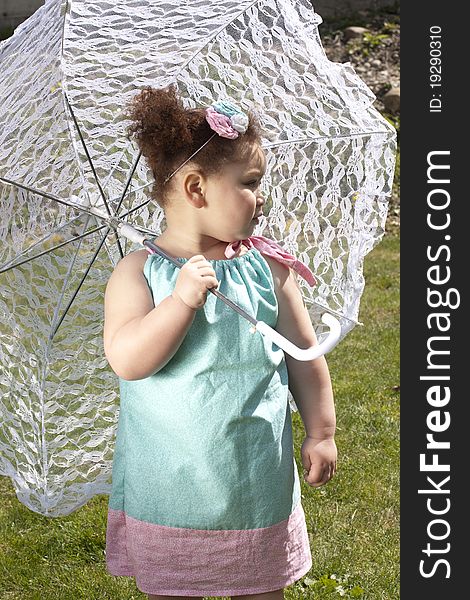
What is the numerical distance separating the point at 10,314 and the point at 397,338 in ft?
9.85

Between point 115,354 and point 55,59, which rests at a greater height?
point 55,59

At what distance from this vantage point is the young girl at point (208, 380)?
2342mm

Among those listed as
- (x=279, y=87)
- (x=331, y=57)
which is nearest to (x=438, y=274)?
(x=279, y=87)

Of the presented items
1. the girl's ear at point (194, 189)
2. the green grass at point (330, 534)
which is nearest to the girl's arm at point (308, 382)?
the girl's ear at point (194, 189)

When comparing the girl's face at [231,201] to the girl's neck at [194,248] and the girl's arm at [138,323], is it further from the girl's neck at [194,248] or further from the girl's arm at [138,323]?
the girl's arm at [138,323]

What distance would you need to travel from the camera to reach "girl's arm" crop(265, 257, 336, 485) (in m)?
2.47

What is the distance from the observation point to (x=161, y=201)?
2.49 metres

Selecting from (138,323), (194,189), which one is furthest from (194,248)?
(138,323)

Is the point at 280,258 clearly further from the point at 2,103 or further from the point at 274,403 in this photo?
the point at 2,103

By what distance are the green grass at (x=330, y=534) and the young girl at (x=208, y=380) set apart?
915 mm

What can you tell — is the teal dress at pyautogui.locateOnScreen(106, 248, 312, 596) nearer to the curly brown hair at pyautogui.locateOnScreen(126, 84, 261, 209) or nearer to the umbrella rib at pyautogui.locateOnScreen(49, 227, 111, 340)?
the curly brown hair at pyautogui.locateOnScreen(126, 84, 261, 209)

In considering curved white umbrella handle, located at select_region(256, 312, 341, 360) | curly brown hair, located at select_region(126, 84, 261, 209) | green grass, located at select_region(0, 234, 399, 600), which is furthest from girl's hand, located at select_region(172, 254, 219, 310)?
green grass, located at select_region(0, 234, 399, 600)

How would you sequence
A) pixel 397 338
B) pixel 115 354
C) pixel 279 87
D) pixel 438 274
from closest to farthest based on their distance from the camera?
pixel 115 354
pixel 279 87
pixel 438 274
pixel 397 338

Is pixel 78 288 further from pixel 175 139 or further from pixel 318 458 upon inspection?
pixel 318 458
